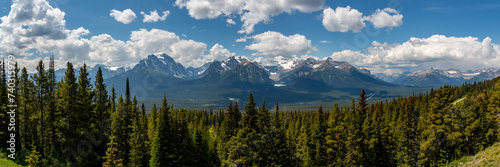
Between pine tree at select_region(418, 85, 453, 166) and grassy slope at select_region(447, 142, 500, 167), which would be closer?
grassy slope at select_region(447, 142, 500, 167)

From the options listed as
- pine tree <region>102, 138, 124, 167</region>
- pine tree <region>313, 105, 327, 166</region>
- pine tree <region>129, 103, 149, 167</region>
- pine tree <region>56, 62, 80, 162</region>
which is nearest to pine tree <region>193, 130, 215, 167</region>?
pine tree <region>129, 103, 149, 167</region>

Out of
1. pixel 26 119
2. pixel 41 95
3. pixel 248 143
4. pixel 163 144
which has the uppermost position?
pixel 41 95

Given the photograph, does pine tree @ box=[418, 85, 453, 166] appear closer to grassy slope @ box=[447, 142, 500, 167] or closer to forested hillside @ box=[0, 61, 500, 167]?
forested hillside @ box=[0, 61, 500, 167]

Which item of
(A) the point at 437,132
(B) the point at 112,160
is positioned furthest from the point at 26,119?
(A) the point at 437,132

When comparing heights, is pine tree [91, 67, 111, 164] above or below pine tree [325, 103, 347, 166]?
above

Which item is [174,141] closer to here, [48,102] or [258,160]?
[258,160]

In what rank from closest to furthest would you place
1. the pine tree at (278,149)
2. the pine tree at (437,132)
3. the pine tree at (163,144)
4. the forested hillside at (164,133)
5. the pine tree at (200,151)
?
the forested hillside at (164,133)
the pine tree at (163,144)
the pine tree at (278,149)
the pine tree at (200,151)
the pine tree at (437,132)

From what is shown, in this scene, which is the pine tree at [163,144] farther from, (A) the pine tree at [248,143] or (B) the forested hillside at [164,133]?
(A) the pine tree at [248,143]

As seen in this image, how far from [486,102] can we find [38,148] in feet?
278

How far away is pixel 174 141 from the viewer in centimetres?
3738

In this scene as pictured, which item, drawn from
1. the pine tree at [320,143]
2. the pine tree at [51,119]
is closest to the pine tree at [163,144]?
the pine tree at [51,119]

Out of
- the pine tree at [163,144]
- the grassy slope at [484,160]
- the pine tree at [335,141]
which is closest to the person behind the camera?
the grassy slope at [484,160]

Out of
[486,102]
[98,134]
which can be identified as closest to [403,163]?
[486,102]

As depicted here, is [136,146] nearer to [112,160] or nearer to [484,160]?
[112,160]
